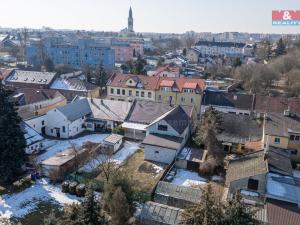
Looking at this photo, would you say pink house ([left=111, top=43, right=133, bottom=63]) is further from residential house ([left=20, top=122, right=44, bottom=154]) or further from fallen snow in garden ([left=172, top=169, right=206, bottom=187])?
fallen snow in garden ([left=172, top=169, right=206, bottom=187])

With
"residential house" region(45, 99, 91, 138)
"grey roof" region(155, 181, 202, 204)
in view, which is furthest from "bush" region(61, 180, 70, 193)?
"residential house" region(45, 99, 91, 138)

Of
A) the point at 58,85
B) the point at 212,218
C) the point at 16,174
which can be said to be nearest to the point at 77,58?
the point at 58,85

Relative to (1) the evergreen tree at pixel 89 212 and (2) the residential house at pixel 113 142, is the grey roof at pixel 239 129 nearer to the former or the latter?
(2) the residential house at pixel 113 142

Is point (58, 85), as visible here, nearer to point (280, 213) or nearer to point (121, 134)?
point (121, 134)

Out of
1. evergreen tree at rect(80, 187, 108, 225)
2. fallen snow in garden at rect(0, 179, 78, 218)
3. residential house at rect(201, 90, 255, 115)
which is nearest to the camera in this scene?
evergreen tree at rect(80, 187, 108, 225)

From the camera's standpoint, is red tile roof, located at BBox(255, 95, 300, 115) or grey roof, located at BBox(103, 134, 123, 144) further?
red tile roof, located at BBox(255, 95, 300, 115)

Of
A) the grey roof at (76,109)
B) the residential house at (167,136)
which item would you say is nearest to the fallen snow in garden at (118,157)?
the residential house at (167,136)
